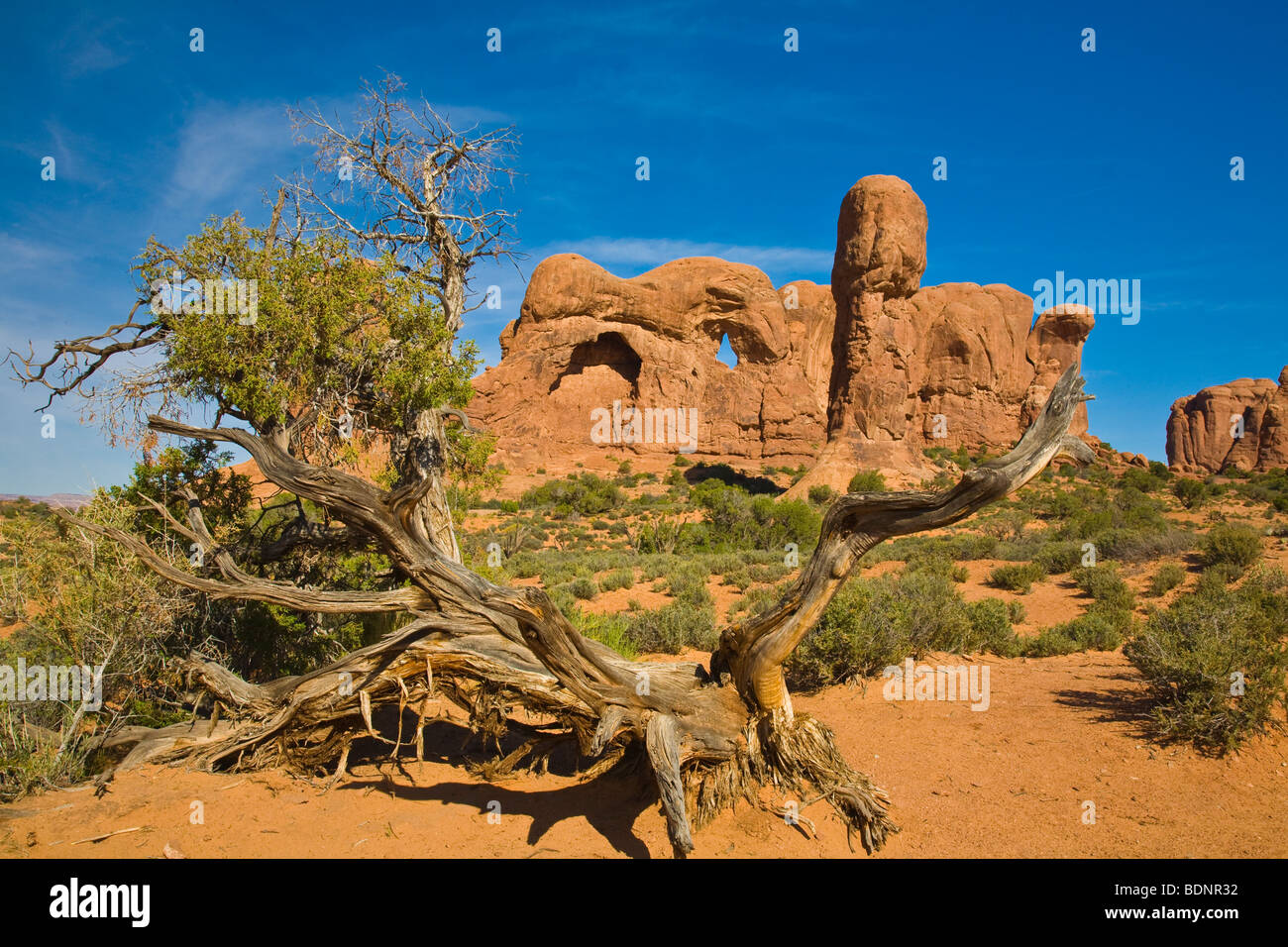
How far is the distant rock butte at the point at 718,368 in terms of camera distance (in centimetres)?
3866

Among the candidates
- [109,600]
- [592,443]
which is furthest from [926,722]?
[592,443]

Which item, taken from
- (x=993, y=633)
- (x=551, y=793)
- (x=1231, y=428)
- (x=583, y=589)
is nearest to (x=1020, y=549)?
(x=993, y=633)

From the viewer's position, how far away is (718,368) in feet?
137

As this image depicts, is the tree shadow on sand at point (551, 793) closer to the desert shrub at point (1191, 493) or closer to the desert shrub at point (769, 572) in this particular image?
the desert shrub at point (769, 572)

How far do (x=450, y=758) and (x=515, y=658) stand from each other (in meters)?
1.76

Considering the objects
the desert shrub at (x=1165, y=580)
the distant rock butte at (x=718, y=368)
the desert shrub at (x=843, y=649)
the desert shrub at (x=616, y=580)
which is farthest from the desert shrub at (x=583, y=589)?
the distant rock butte at (x=718, y=368)

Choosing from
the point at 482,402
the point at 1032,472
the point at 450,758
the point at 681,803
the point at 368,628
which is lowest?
the point at 450,758

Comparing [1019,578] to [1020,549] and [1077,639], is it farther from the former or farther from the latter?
[1077,639]

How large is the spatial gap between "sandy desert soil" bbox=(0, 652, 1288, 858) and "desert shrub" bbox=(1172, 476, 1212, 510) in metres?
26.3

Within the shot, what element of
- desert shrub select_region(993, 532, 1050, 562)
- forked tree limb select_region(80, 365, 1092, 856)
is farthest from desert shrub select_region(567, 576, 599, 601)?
desert shrub select_region(993, 532, 1050, 562)

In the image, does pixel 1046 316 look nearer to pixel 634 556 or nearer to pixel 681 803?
pixel 634 556

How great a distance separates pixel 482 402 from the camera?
3759 centimetres

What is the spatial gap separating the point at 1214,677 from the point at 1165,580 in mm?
7410

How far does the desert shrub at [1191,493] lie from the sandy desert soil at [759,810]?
86.4 feet
